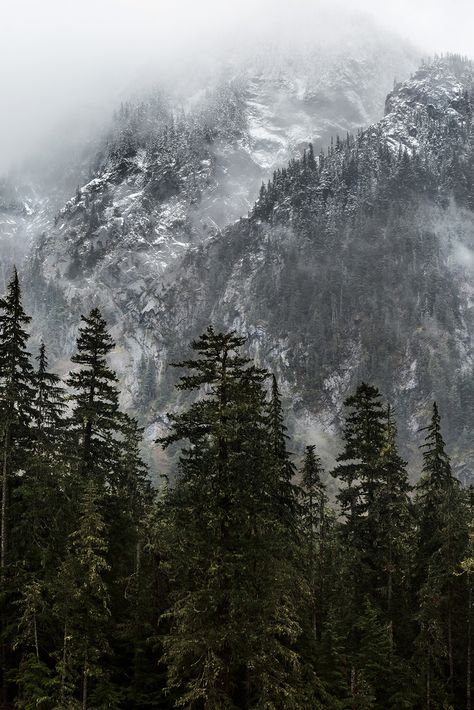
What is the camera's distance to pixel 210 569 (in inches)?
635

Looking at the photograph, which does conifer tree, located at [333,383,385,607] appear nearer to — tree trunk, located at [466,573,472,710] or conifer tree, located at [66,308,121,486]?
tree trunk, located at [466,573,472,710]

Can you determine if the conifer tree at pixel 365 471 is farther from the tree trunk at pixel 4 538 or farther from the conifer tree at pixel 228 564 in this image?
the tree trunk at pixel 4 538

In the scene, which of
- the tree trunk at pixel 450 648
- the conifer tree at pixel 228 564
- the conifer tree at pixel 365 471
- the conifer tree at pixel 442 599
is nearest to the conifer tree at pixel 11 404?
the conifer tree at pixel 228 564

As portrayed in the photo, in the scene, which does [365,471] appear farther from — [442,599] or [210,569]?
[210,569]

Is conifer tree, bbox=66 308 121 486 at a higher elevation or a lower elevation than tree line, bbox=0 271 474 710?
higher

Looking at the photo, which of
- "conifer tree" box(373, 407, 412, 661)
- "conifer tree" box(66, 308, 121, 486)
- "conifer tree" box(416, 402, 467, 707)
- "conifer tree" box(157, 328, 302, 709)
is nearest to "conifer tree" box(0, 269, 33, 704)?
"conifer tree" box(66, 308, 121, 486)

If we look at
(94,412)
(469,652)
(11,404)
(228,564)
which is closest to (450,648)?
(469,652)

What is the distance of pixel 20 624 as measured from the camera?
19391mm

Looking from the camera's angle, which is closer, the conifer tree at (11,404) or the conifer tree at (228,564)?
the conifer tree at (228,564)

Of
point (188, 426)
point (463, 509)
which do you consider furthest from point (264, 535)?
point (463, 509)

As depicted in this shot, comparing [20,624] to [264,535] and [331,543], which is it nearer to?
[264,535]

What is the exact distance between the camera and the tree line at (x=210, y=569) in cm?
1708

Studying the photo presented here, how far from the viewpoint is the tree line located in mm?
17078

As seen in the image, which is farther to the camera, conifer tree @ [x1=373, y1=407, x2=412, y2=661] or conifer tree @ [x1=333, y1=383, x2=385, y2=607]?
conifer tree @ [x1=333, y1=383, x2=385, y2=607]
